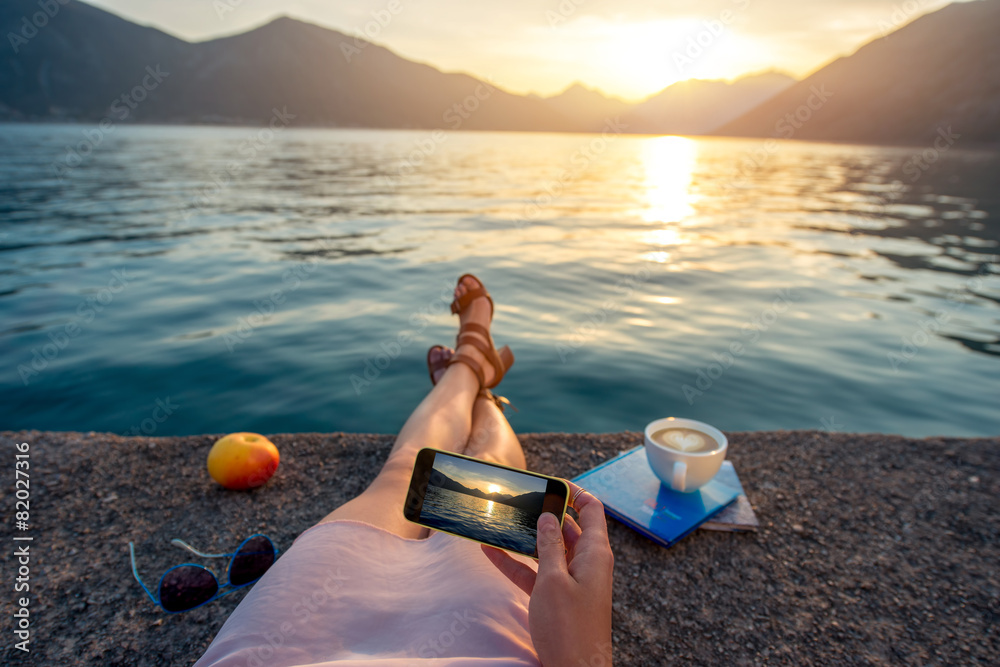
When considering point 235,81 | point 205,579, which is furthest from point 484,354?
point 235,81

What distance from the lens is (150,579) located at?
6.56 ft

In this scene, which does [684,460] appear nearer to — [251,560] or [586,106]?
[251,560]

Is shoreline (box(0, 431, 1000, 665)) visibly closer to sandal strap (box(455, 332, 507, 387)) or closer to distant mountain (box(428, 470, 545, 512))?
sandal strap (box(455, 332, 507, 387))

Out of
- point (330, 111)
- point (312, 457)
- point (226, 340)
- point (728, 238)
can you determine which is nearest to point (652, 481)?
point (312, 457)

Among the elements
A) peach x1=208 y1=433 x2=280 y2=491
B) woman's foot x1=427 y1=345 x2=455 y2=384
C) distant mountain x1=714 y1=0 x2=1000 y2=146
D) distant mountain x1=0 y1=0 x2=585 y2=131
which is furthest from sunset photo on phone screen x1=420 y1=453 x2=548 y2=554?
distant mountain x1=0 y1=0 x2=585 y2=131

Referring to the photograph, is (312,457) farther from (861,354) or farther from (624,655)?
(861,354)

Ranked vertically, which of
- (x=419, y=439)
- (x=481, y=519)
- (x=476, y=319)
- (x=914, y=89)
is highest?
(x=914, y=89)

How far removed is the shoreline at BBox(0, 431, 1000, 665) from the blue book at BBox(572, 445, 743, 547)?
0.31ft

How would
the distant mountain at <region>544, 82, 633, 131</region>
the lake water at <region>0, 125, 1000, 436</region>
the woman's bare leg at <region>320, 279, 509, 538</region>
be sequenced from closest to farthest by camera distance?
the woman's bare leg at <region>320, 279, 509, 538</region>, the lake water at <region>0, 125, 1000, 436</region>, the distant mountain at <region>544, 82, 633, 131</region>

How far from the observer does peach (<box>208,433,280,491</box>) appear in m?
2.46

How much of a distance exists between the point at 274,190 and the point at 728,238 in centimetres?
1278

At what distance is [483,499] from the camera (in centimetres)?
130

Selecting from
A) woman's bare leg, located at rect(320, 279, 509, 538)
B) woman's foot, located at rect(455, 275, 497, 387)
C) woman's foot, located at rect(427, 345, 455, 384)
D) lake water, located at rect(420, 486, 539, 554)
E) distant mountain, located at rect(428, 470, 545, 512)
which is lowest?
woman's foot, located at rect(427, 345, 455, 384)

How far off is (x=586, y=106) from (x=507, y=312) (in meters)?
154
